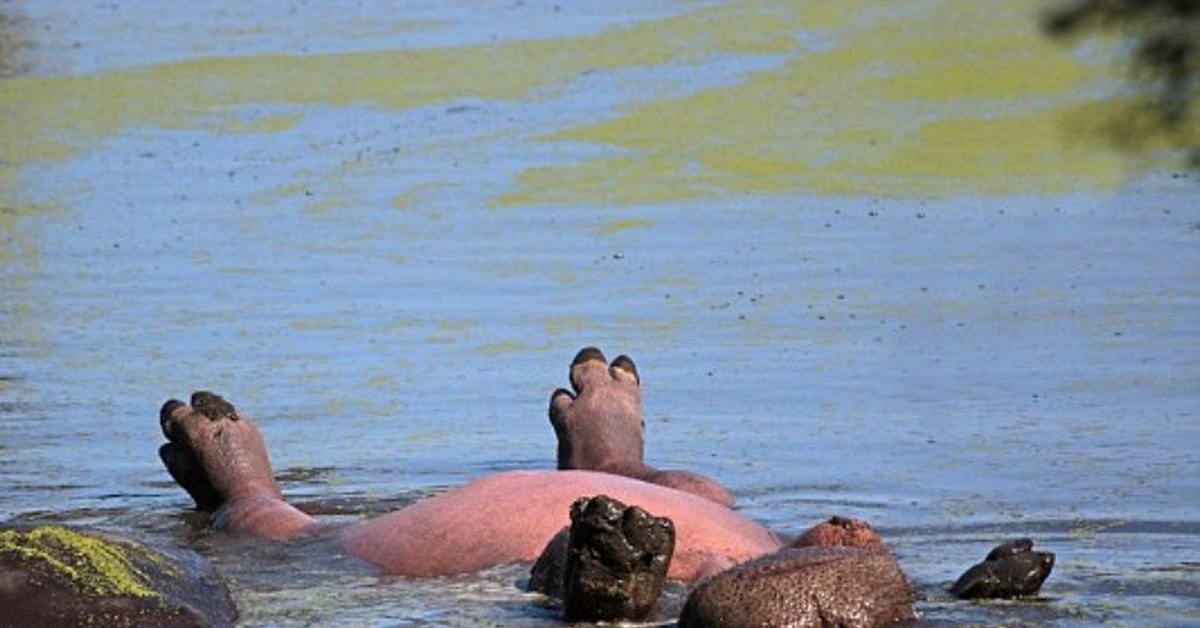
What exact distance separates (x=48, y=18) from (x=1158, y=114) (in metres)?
17.5

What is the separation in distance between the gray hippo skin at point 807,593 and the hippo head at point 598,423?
71.4 inches

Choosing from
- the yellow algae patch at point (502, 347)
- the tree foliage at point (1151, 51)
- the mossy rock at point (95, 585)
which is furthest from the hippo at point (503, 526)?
the yellow algae patch at point (502, 347)

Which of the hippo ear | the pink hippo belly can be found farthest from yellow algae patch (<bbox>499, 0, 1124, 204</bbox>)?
the pink hippo belly

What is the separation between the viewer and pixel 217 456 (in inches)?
276

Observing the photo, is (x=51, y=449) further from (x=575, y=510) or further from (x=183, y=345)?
(x=575, y=510)

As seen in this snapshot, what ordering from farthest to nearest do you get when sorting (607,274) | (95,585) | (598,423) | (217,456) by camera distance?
(607,274) → (598,423) → (217,456) → (95,585)

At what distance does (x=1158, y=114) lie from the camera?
3164mm

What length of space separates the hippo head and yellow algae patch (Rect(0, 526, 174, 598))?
1.97 m

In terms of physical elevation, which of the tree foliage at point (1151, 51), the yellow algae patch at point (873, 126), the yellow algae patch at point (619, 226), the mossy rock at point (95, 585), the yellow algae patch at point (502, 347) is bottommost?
the mossy rock at point (95, 585)

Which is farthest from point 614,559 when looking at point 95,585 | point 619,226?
point 619,226

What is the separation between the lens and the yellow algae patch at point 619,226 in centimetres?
1257

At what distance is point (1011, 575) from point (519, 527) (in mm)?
1189

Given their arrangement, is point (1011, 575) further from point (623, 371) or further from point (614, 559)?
point (623, 371)

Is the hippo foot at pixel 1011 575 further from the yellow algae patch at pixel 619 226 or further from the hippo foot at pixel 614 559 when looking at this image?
the yellow algae patch at pixel 619 226
